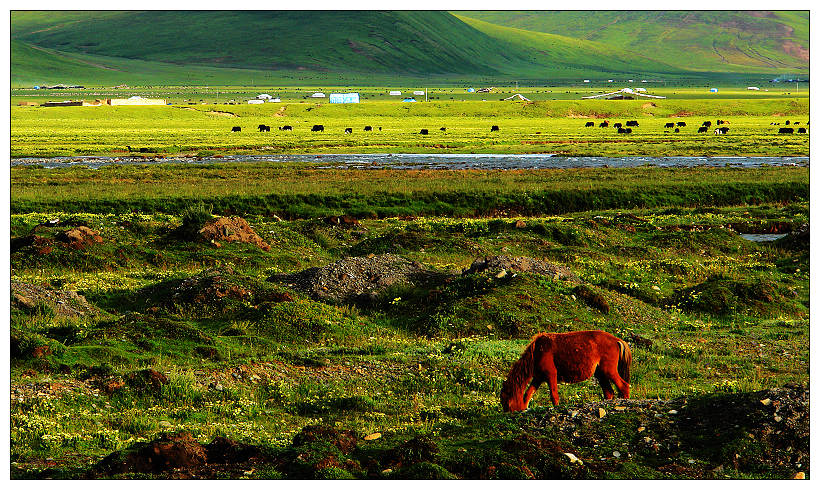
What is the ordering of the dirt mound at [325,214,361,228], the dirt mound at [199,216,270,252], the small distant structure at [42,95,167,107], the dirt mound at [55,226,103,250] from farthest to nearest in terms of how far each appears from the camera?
the small distant structure at [42,95,167,107] < the dirt mound at [325,214,361,228] < the dirt mound at [199,216,270,252] < the dirt mound at [55,226,103,250]

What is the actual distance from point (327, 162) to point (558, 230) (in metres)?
36.4

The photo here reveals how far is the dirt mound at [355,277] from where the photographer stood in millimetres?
24609

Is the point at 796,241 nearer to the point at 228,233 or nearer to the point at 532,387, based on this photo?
the point at 228,233

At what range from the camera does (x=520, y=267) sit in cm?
2627

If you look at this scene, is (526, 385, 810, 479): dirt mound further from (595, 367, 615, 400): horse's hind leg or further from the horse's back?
(595, 367, 615, 400): horse's hind leg

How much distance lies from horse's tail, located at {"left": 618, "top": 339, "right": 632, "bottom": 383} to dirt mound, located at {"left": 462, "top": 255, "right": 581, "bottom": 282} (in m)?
11.2

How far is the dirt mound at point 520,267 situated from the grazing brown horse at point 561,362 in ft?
37.9

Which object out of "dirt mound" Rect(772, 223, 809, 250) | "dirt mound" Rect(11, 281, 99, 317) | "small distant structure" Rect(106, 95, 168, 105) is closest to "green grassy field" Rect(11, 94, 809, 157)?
"small distant structure" Rect(106, 95, 168, 105)

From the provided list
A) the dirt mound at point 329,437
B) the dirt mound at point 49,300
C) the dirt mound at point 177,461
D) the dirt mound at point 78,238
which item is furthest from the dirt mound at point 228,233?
the dirt mound at point 177,461

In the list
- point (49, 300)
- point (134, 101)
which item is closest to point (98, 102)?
Answer: point (134, 101)

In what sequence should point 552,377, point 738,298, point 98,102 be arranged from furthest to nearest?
point 98,102 < point 738,298 < point 552,377

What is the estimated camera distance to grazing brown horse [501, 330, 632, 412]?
13.7 meters

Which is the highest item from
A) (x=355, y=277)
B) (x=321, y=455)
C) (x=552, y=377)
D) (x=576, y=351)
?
(x=576, y=351)

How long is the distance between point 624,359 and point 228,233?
68.3ft
